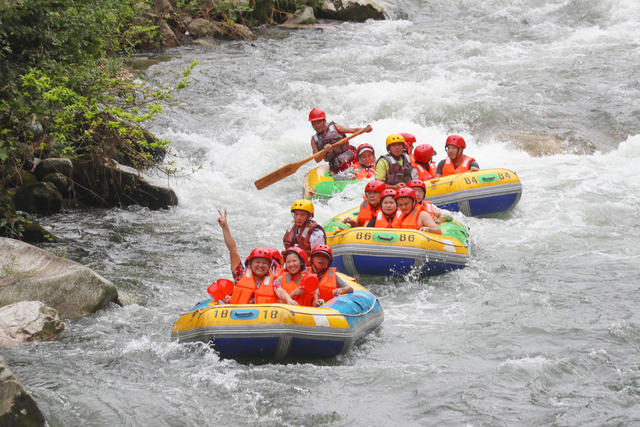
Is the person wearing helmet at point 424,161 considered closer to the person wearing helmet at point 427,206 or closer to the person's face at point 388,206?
the person wearing helmet at point 427,206

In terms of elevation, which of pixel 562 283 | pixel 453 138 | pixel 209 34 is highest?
pixel 209 34

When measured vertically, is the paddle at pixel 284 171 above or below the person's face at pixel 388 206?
above

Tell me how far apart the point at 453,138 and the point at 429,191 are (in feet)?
2.83

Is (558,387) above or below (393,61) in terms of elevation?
below

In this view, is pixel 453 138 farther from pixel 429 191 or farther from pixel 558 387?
pixel 558 387

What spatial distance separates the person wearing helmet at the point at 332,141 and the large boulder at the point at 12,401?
6838 millimetres

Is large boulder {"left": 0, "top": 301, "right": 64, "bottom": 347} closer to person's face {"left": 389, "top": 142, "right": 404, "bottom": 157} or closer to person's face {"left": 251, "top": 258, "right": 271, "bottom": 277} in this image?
person's face {"left": 251, "top": 258, "right": 271, "bottom": 277}

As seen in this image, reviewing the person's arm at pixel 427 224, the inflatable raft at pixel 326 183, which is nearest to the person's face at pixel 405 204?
the person's arm at pixel 427 224

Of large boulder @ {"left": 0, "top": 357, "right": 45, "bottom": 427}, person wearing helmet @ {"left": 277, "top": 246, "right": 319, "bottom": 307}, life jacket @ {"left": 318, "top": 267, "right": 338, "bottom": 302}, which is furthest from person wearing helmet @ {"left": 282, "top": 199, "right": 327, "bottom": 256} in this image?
large boulder @ {"left": 0, "top": 357, "right": 45, "bottom": 427}

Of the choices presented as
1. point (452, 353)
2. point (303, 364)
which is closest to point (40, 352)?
point (303, 364)

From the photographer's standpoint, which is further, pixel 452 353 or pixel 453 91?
pixel 453 91

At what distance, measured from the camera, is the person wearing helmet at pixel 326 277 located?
687 cm

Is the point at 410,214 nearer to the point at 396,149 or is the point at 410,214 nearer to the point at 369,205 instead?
the point at 369,205

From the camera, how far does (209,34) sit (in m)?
18.1
